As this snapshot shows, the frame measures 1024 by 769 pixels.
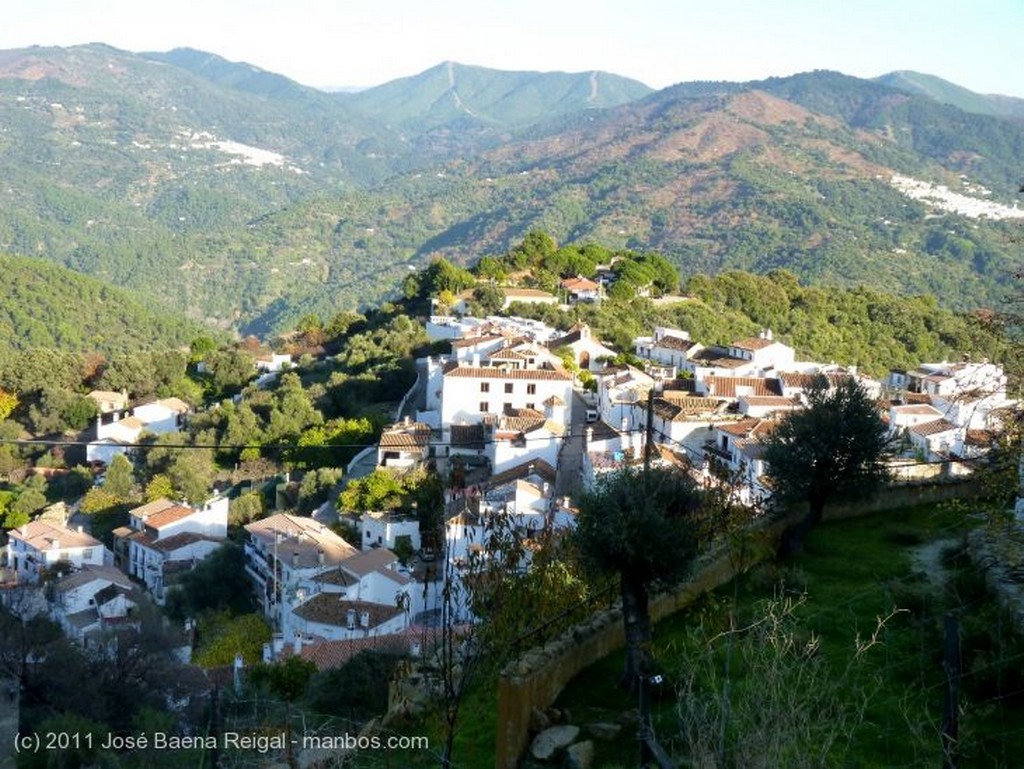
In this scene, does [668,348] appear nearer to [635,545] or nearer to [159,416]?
[159,416]

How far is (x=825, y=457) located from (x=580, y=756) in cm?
490

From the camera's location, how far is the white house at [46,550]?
23547mm

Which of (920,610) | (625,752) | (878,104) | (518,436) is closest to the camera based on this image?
(625,752)

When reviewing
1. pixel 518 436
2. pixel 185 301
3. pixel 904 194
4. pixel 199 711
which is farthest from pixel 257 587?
pixel 185 301

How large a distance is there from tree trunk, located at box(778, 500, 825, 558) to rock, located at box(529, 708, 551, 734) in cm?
394

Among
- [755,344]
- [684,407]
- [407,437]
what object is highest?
[755,344]

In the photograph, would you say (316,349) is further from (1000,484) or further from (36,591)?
(1000,484)

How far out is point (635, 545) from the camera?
23.8ft

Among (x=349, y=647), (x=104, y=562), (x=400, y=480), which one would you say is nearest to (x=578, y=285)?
(x=400, y=480)

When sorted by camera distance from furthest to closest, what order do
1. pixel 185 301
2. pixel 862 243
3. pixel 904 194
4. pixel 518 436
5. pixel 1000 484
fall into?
pixel 185 301
pixel 904 194
pixel 862 243
pixel 518 436
pixel 1000 484

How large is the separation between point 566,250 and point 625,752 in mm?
41881

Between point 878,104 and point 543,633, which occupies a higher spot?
point 878,104

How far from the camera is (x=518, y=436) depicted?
2267 cm

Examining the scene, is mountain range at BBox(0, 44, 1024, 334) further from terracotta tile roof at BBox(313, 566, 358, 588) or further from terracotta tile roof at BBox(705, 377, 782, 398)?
terracotta tile roof at BBox(313, 566, 358, 588)
